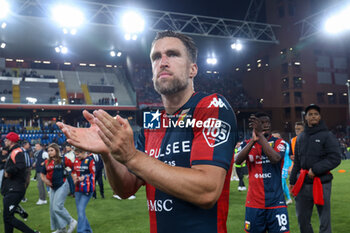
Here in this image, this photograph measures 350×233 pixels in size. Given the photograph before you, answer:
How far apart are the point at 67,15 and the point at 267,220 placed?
14293 millimetres

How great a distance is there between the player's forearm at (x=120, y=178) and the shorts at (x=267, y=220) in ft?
8.16

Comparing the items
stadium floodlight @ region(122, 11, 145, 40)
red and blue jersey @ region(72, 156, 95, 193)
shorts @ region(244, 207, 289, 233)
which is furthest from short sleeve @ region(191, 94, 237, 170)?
stadium floodlight @ region(122, 11, 145, 40)

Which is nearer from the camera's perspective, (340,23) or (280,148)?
(280,148)

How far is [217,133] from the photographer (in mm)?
1093

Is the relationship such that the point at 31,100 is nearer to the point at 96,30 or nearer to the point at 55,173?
the point at 96,30

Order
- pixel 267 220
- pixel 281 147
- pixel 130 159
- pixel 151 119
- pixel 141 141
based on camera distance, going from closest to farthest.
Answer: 1. pixel 130 159
2. pixel 151 119
3. pixel 141 141
4. pixel 267 220
5. pixel 281 147

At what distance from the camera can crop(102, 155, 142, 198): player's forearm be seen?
133 centimetres

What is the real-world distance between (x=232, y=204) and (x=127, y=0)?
12656 millimetres

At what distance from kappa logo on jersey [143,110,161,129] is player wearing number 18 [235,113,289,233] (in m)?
1.94

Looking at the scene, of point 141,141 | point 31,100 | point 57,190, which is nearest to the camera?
point 141,141

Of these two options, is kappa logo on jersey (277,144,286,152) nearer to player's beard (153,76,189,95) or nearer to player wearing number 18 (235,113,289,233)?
player wearing number 18 (235,113,289,233)

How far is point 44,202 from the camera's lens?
909cm

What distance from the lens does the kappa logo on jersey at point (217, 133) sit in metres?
1.08

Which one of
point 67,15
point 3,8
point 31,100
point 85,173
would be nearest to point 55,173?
point 85,173
